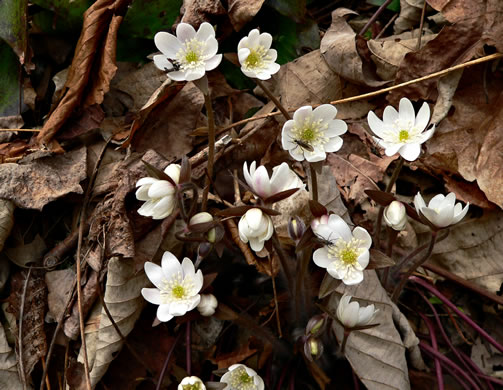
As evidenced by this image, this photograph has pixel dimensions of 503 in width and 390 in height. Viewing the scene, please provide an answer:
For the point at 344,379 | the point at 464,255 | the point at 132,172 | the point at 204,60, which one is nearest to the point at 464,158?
the point at 464,255

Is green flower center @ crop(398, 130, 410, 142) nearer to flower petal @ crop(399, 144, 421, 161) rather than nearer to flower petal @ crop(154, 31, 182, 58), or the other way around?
flower petal @ crop(399, 144, 421, 161)

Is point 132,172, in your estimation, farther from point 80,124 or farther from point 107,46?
point 107,46

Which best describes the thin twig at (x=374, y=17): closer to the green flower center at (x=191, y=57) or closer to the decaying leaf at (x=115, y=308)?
the green flower center at (x=191, y=57)

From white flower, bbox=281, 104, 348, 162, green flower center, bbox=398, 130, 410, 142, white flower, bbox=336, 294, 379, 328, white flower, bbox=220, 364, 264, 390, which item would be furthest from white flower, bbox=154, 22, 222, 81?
white flower, bbox=220, 364, 264, 390

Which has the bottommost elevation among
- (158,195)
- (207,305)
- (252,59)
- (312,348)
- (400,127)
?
(312,348)

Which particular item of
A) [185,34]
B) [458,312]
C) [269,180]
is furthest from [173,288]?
[458,312]

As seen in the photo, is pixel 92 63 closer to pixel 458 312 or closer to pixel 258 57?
pixel 258 57
